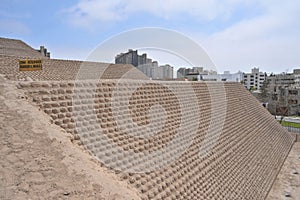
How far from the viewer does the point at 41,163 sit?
113 inches

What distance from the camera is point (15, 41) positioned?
1584 centimetres

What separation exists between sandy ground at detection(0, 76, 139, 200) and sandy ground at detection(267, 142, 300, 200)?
6.36 meters

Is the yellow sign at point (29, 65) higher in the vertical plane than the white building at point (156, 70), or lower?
lower

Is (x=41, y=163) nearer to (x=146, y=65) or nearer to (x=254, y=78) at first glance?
(x=146, y=65)

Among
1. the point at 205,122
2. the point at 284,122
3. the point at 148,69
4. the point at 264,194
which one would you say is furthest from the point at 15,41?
the point at 284,122

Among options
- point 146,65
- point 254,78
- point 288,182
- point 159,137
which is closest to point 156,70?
point 146,65

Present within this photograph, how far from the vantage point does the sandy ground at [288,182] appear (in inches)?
301

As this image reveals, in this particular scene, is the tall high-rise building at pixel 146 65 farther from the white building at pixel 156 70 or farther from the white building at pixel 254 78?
the white building at pixel 254 78

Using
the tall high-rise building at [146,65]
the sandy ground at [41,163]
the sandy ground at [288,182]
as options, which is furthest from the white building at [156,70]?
the sandy ground at [41,163]

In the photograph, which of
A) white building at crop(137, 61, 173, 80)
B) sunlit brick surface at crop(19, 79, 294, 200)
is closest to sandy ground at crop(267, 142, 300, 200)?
sunlit brick surface at crop(19, 79, 294, 200)

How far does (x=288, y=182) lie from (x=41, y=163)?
345 inches

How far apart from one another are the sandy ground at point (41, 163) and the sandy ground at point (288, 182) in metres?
6.36

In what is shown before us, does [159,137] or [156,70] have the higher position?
[156,70]

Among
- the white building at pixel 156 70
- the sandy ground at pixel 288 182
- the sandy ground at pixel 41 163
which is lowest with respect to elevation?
the sandy ground at pixel 288 182
